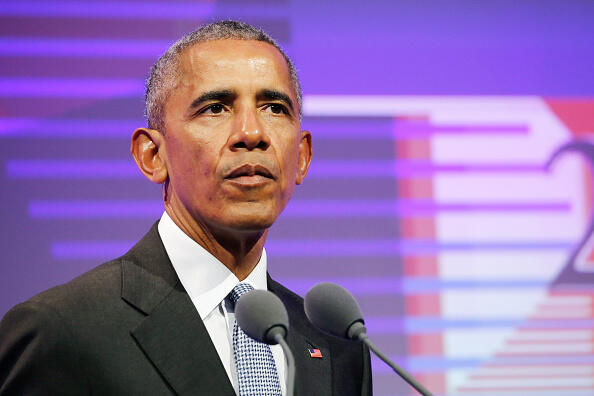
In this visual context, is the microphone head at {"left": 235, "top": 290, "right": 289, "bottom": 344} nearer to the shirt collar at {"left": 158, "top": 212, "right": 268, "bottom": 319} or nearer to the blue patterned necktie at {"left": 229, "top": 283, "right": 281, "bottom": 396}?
the blue patterned necktie at {"left": 229, "top": 283, "right": 281, "bottom": 396}

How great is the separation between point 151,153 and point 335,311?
0.80 m

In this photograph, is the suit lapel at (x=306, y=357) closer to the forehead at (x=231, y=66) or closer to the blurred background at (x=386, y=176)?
the forehead at (x=231, y=66)

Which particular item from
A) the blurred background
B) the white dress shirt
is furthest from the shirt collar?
the blurred background

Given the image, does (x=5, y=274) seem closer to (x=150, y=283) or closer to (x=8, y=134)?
(x=8, y=134)

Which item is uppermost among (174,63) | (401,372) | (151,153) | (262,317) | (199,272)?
(174,63)

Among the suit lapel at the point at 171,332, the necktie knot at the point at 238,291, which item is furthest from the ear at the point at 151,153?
the necktie knot at the point at 238,291

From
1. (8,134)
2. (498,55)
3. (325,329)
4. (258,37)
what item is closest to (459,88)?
(498,55)

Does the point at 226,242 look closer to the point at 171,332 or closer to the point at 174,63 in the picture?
the point at 171,332

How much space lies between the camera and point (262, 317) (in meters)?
1.54

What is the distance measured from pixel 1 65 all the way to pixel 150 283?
164cm

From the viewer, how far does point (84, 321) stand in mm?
1817

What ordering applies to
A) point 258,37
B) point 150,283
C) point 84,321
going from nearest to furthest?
point 84,321 < point 150,283 < point 258,37

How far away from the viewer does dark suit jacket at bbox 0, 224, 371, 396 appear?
173 centimetres

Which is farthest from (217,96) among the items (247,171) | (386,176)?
(386,176)
